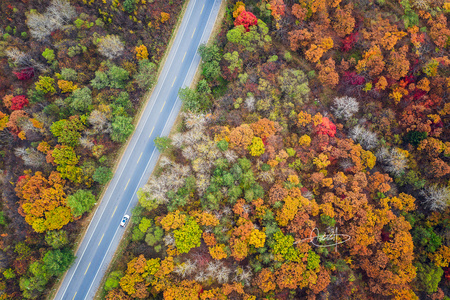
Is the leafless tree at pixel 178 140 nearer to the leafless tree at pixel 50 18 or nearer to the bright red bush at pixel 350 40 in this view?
the leafless tree at pixel 50 18

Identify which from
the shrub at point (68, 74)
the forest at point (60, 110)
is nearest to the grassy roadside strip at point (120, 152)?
the forest at point (60, 110)

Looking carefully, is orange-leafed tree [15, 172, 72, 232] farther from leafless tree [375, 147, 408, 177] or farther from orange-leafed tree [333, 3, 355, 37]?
orange-leafed tree [333, 3, 355, 37]

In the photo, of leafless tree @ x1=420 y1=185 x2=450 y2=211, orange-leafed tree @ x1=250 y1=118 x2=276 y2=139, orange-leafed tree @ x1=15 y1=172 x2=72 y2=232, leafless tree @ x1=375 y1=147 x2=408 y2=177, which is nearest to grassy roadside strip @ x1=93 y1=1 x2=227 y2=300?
orange-leafed tree @ x1=15 y1=172 x2=72 y2=232

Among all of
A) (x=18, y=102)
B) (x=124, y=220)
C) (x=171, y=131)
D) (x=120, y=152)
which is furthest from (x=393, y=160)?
(x=18, y=102)

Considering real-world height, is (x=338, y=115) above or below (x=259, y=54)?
below

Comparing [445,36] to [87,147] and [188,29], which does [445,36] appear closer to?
[188,29]

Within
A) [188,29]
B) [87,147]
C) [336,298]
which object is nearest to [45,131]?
[87,147]

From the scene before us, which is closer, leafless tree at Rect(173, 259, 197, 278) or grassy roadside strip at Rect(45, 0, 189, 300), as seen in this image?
leafless tree at Rect(173, 259, 197, 278)
